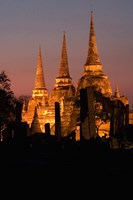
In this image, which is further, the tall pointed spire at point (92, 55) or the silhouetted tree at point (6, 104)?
the tall pointed spire at point (92, 55)

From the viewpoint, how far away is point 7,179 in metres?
12.9

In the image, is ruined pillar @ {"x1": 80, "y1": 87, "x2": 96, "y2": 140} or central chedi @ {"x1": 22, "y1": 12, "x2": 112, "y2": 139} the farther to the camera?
central chedi @ {"x1": 22, "y1": 12, "x2": 112, "y2": 139}

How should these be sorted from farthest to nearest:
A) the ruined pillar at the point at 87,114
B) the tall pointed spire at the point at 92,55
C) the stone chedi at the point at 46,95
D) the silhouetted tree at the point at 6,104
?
the tall pointed spire at the point at 92,55, the stone chedi at the point at 46,95, the silhouetted tree at the point at 6,104, the ruined pillar at the point at 87,114

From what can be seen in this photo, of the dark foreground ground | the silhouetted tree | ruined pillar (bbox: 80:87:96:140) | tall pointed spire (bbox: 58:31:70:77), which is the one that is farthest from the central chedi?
the dark foreground ground

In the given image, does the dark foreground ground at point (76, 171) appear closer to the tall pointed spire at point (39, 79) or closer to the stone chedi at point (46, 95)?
the stone chedi at point (46, 95)

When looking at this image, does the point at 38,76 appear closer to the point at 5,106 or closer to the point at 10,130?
the point at 5,106

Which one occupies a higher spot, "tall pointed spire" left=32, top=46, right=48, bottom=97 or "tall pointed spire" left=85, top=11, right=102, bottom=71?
"tall pointed spire" left=85, top=11, right=102, bottom=71

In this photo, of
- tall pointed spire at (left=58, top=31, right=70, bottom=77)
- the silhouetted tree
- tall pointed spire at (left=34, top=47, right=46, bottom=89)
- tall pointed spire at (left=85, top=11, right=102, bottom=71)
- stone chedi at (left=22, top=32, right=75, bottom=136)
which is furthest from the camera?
tall pointed spire at (left=34, top=47, right=46, bottom=89)

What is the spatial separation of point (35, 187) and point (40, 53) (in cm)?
9974

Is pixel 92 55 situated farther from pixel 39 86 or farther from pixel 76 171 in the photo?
pixel 76 171

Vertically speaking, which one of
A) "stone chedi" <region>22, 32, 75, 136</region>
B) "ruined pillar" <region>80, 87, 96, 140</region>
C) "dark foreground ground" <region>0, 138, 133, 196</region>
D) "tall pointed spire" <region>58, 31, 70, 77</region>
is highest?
"tall pointed spire" <region>58, 31, 70, 77</region>

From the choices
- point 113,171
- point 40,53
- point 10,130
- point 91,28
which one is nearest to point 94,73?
point 91,28

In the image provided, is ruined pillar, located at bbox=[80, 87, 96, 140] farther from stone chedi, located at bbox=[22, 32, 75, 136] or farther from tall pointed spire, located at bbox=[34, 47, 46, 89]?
tall pointed spire, located at bbox=[34, 47, 46, 89]

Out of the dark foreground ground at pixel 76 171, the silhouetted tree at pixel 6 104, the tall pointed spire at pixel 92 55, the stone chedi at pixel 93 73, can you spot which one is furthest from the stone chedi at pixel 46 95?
the dark foreground ground at pixel 76 171
